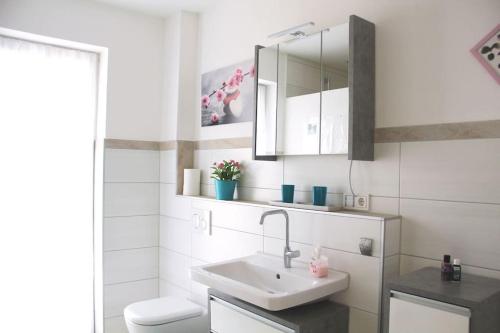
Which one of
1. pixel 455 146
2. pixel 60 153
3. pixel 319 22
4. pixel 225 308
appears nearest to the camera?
pixel 455 146

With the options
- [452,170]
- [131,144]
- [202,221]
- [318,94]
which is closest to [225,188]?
[202,221]

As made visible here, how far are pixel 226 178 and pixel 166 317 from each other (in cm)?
95

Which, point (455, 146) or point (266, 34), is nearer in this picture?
point (455, 146)

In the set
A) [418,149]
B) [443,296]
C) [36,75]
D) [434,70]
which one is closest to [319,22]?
[434,70]

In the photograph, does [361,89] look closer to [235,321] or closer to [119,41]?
[235,321]

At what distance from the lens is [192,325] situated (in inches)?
101

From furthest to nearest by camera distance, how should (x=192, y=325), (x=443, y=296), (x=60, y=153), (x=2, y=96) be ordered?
(x=60, y=153), (x=2, y=96), (x=192, y=325), (x=443, y=296)

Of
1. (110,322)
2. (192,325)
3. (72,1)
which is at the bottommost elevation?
(110,322)

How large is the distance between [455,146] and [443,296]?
670 mm

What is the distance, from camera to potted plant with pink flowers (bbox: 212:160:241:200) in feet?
8.71

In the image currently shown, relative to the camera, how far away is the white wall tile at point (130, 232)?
309 centimetres

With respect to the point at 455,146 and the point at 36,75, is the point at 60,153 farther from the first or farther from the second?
the point at 455,146

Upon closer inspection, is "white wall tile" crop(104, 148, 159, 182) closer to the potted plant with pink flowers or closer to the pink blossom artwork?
the potted plant with pink flowers

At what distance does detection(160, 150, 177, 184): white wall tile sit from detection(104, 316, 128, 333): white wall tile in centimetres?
114
